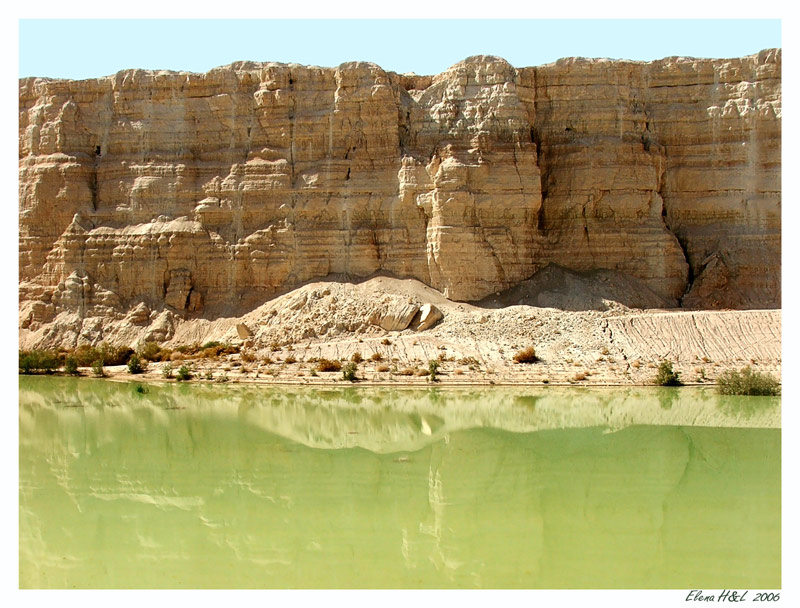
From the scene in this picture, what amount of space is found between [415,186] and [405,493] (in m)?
19.5

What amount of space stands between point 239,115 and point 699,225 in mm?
17731

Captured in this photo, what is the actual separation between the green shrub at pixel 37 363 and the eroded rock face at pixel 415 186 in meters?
3.22

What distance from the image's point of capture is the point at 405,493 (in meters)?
15.1

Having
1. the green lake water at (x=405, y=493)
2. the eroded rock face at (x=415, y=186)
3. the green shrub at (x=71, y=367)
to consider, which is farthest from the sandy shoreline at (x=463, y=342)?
the green lake water at (x=405, y=493)

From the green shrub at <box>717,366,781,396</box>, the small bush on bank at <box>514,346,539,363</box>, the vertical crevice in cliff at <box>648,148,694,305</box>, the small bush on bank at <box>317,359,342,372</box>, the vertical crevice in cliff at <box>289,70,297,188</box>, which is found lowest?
the green shrub at <box>717,366,781,396</box>

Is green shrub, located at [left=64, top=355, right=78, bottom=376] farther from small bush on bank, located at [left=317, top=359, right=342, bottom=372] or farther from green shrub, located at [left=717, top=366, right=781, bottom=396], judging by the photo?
green shrub, located at [left=717, top=366, right=781, bottom=396]

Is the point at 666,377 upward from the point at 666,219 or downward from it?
downward

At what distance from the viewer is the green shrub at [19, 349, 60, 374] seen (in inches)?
1238

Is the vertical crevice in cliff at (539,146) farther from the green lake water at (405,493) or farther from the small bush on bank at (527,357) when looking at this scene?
the green lake water at (405,493)

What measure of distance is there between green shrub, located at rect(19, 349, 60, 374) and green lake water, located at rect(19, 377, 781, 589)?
7.63 metres

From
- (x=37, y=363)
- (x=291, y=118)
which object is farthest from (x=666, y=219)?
(x=37, y=363)

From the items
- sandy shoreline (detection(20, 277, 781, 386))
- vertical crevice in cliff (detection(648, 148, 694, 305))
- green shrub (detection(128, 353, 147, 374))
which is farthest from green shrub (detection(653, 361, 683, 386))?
green shrub (detection(128, 353, 147, 374))

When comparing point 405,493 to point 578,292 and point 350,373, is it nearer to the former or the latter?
point 350,373

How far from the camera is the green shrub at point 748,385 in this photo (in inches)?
973
